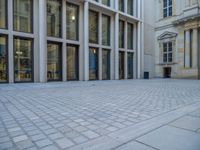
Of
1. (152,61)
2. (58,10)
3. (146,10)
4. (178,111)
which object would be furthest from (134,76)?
(178,111)

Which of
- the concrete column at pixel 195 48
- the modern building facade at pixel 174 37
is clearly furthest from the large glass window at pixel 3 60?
the concrete column at pixel 195 48

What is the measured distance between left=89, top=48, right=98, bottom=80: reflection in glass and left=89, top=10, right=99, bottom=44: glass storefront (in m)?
0.99

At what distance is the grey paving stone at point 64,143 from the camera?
2.27m

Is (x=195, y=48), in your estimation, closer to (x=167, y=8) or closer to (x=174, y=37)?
(x=174, y=37)

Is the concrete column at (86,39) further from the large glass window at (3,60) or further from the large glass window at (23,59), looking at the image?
the large glass window at (3,60)

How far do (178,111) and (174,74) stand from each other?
19.8m

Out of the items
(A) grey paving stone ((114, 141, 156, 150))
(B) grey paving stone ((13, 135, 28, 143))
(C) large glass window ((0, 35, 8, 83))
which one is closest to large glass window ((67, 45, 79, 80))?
(C) large glass window ((0, 35, 8, 83))

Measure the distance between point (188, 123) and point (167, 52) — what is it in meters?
21.7

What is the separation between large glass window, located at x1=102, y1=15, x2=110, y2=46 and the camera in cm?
1662

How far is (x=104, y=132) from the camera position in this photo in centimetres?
278

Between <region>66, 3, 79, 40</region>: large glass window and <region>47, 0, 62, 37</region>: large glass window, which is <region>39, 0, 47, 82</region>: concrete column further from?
<region>66, 3, 79, 40</region>: large glass window

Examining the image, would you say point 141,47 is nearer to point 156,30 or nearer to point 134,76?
point 134,76

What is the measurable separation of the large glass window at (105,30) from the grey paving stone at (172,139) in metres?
14.3

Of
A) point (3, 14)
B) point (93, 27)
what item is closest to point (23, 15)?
point (3, 14)
